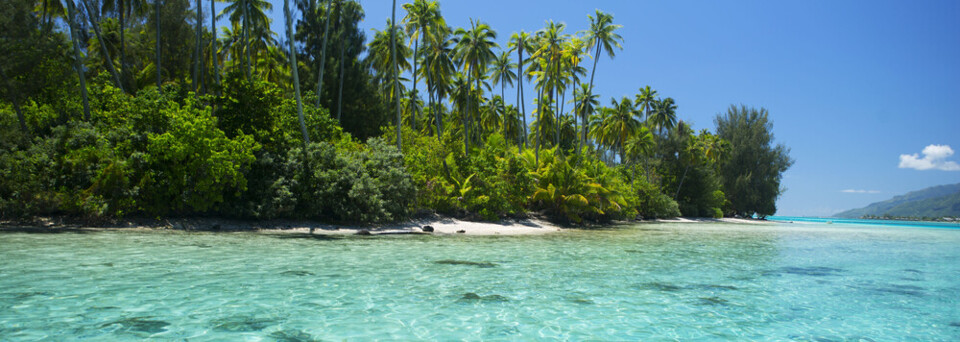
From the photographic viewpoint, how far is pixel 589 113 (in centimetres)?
5388

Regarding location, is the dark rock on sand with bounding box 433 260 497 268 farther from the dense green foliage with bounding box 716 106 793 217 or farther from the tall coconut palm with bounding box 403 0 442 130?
the dense green foliage with bounding box 716 106 793 217

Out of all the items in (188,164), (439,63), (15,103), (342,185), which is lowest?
(342,185)

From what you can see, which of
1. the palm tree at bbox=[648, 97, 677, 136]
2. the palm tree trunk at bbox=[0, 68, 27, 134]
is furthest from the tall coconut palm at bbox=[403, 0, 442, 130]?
the palm tree at bbox=[648, 97, 677, 136]

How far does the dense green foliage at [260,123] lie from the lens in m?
18.0

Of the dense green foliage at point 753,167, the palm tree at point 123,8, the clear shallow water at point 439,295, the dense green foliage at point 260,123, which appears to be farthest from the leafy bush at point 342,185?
the dense green foliage at point 753,167

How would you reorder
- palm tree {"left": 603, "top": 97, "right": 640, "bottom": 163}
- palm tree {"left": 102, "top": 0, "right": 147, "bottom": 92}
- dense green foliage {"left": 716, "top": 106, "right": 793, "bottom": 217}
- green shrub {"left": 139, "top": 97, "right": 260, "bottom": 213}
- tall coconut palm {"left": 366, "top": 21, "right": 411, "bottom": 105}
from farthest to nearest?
dense green foliage {"left": 716, "top": 106, "right": 793, "bottom": 217}, palm tree {"left": 603, "top": 97, "right": 640, "bottom": 163}, tall coconut palm {"left": 366, "top": 21, "right": 411, "bottom": 105}, palm tree {"left": 102, "top": 0, "right": 147, "bottom": 92}, green shrub {"left": 139, "top": 97, "right": 260, "bottom": 213}

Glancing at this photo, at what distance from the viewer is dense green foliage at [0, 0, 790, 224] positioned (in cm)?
1795

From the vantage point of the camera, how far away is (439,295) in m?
7.93

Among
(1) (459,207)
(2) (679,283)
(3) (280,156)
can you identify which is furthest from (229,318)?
(1) (459,207)

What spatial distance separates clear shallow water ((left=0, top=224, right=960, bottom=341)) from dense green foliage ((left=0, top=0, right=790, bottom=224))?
4.53 m

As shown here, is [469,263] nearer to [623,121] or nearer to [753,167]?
[623,121]

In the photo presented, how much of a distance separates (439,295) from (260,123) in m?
17.1

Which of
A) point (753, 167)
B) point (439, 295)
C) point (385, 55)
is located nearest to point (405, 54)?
point (385, 55)

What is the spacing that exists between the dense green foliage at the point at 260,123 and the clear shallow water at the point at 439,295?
4.53 meters
